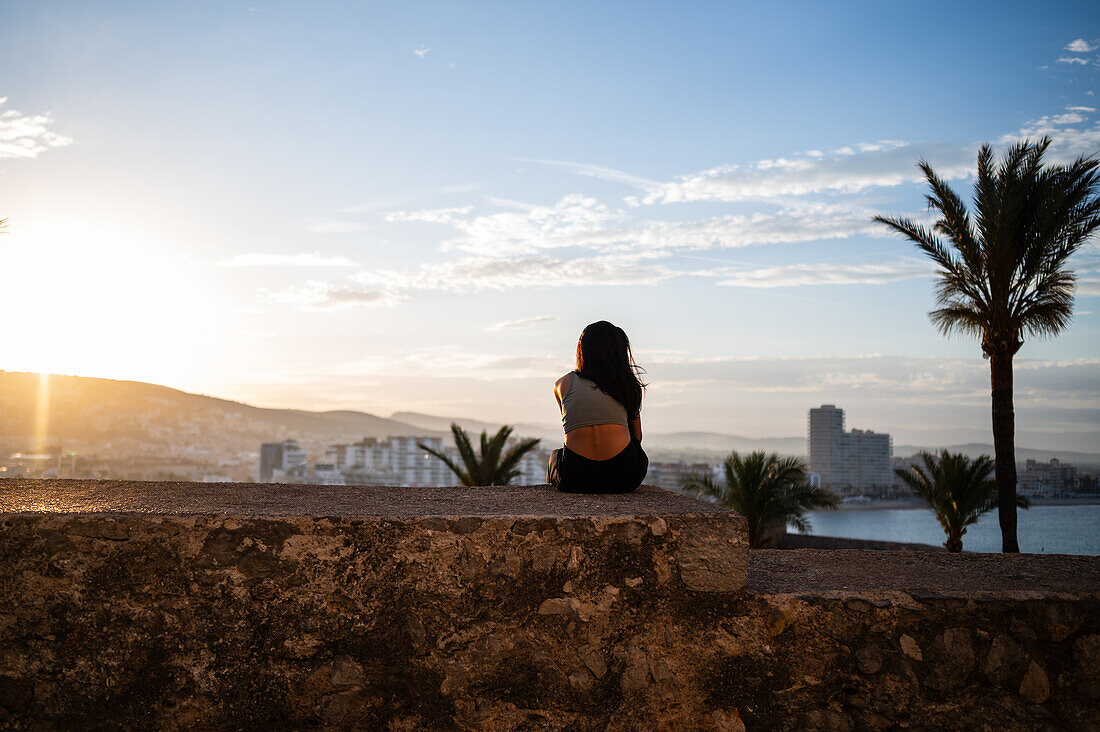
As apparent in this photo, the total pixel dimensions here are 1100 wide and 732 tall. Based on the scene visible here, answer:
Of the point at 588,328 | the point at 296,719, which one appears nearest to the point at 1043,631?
the point at 588,328

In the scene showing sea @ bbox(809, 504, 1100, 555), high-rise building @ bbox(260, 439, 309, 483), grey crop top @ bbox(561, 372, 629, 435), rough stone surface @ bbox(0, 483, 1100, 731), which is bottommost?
sea @ bbox(809, 504, 1100, 555)

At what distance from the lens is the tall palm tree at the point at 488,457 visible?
807 inches

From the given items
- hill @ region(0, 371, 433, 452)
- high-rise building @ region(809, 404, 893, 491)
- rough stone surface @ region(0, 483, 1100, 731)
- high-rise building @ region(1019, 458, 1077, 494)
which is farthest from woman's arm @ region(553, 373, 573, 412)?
high-rise building @ region(809, 404, 893, 491)

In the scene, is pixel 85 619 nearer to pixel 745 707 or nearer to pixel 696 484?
pixel 745 707

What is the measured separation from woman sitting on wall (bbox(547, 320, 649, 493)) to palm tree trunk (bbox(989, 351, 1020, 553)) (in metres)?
13.7

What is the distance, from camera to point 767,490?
1928cm

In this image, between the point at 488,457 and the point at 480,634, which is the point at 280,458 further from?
the point at 480,634

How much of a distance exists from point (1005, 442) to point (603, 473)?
14428mm

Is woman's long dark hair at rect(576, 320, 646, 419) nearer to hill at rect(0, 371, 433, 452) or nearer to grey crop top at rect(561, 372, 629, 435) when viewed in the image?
grey crop top at rect(561, 372, 629, 435)

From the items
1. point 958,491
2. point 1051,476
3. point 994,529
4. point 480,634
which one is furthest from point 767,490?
point 994,529

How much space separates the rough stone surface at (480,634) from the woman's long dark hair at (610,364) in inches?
38.9

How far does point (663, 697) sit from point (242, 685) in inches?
57.1

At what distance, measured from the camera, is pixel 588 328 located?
404 centimetres

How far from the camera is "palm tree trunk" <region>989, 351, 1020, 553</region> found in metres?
14.8
